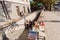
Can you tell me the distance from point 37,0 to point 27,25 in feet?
101

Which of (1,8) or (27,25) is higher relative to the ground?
(1,8)

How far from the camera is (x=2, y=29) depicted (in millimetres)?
8586

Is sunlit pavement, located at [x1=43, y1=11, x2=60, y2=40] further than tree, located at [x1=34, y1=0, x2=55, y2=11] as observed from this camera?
No

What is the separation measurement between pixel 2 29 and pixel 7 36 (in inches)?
19.9

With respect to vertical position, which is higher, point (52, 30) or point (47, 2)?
point (52, 30)

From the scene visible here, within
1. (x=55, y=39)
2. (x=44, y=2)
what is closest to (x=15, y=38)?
(x=55, y=39)

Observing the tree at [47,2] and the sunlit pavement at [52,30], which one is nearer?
the sunlit pavement at [52,30]

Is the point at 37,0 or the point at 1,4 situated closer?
the point at 1,4

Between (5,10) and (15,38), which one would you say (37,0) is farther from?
(15,38)

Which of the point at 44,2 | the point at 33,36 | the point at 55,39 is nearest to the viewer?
the point at 33,36

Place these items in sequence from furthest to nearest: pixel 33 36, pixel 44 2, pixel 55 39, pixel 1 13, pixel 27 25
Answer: pixel 44 2 → pixel 1 13 → pixel 27 25 → pixel 55 39 → pixel 33 36

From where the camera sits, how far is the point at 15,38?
8320 millimetres

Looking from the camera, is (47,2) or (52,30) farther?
(47,2)

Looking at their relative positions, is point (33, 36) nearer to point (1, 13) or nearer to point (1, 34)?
point (1, 34)
